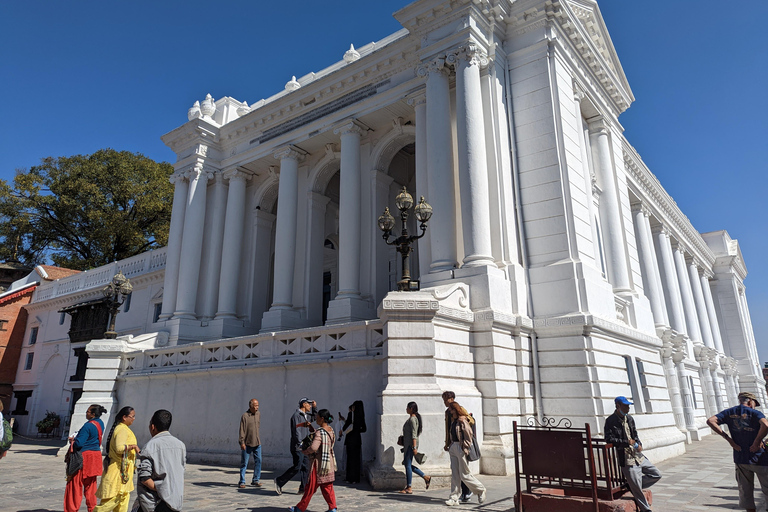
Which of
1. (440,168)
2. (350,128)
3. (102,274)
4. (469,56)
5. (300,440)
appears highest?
(350,128)

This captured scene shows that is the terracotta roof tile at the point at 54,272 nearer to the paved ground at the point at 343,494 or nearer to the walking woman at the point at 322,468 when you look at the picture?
the paved ground at the point at 343,494

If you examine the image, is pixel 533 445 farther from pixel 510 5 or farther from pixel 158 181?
pixel 158 181

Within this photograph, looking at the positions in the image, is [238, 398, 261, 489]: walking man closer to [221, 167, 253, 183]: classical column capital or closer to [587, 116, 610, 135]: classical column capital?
[221, 167, 253, 183]: classical column capital

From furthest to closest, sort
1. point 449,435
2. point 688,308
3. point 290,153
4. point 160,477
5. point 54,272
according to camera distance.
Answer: point 54,272 < point 688,308 < point 290,153 < point 449,435 < point 160,477

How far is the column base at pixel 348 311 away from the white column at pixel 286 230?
11.0 feet

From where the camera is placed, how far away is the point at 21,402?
34.6 metres

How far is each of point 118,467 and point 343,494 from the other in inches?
174

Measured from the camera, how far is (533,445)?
698cm

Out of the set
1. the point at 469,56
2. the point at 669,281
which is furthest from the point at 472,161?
the point at 669,281

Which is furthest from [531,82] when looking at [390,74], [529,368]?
[529,368]

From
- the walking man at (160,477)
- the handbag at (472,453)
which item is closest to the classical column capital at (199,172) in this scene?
the handbag at (472,453)

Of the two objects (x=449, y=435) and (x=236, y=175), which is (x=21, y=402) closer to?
(x=236, y=175)

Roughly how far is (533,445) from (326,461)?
2.82 m

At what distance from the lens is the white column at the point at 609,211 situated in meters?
18.3
